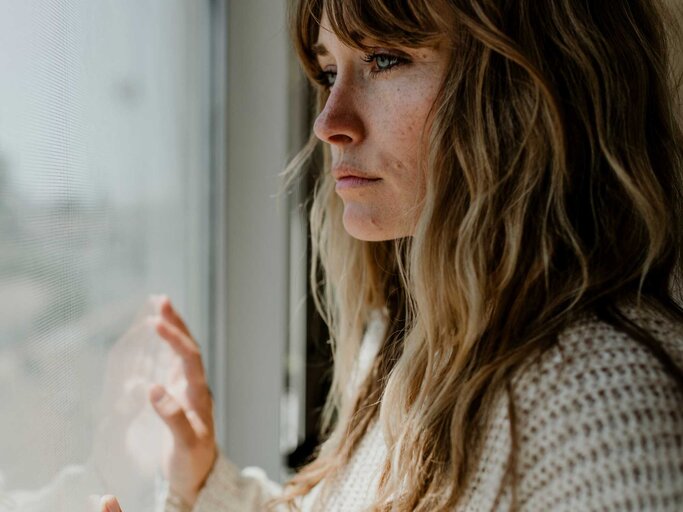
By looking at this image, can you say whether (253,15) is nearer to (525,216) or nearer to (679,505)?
(525,216)

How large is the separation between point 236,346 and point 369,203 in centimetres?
56

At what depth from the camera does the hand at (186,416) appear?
0.91 meters

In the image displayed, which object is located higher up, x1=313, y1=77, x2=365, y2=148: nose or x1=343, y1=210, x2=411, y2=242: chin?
x1=313, y1=77, x2=365, y2=148: nose

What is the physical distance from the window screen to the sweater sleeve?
70 millimetres

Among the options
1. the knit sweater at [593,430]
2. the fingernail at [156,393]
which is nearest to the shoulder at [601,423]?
the knit sweater at [593,430]

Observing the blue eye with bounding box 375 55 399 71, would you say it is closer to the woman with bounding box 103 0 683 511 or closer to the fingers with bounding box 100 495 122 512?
the woman with bounding box 103 0 683 511

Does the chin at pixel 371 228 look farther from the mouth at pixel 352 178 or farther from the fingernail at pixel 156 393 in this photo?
the fingernail at pixel 156 393

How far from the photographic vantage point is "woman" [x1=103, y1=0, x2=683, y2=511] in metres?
0.55

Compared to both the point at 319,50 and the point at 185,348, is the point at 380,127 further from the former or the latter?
the point at 185,348

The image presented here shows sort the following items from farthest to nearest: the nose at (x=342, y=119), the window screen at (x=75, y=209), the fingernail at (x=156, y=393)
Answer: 1. the fingernail at (x=156, y=393)
2. the nose at (x=342, y=119)
3. the window screen at (x=75, y=209)

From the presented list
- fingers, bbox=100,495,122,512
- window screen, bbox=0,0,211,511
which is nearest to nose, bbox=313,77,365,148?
window screen, bbox=0,0,211,511

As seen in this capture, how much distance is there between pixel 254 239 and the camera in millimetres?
1202

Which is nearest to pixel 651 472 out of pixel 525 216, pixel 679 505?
pixel 679 505

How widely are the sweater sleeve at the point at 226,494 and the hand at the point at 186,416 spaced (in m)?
0.01
